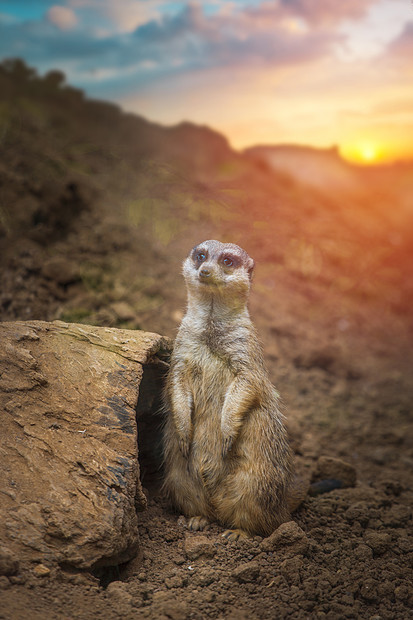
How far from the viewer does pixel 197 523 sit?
294 cm

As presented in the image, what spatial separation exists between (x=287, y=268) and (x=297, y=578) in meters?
5.58

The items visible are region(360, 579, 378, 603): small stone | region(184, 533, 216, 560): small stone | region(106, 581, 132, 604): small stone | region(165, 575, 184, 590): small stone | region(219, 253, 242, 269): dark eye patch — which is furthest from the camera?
region(219, 253, 242, 269): dark eye patch

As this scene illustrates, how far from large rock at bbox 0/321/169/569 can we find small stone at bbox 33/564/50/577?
27mm

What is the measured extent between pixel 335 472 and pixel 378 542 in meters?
0.89

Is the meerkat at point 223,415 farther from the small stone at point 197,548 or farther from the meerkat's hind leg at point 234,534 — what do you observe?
the small stone at point 197,548

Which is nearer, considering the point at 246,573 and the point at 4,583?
the point at 4,583

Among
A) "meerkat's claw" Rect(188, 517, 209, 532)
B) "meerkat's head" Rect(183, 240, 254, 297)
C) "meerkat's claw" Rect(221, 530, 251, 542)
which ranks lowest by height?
"meerkat's claw" Rect(188, 517, 209, 532)

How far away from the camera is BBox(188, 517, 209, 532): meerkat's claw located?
2918mm

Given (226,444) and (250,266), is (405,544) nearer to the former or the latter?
(226,444)

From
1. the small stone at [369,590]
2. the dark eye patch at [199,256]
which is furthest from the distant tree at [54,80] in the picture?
the small stone at [369,590]

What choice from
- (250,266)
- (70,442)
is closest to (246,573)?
(70,442)

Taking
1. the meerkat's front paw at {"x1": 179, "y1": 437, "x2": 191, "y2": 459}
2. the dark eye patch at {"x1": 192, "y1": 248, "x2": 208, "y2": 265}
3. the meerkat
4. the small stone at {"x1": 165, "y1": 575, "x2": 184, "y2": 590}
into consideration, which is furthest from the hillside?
the dark eye patch at {"x1": 192, "y1": 248, "x2": 208, "y2": 265}

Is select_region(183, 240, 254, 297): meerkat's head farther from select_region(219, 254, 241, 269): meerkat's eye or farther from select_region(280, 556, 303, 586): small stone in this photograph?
select_region(280, 556, 303, 586): small stone

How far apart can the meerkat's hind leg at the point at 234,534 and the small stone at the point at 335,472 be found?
45.2 inches
